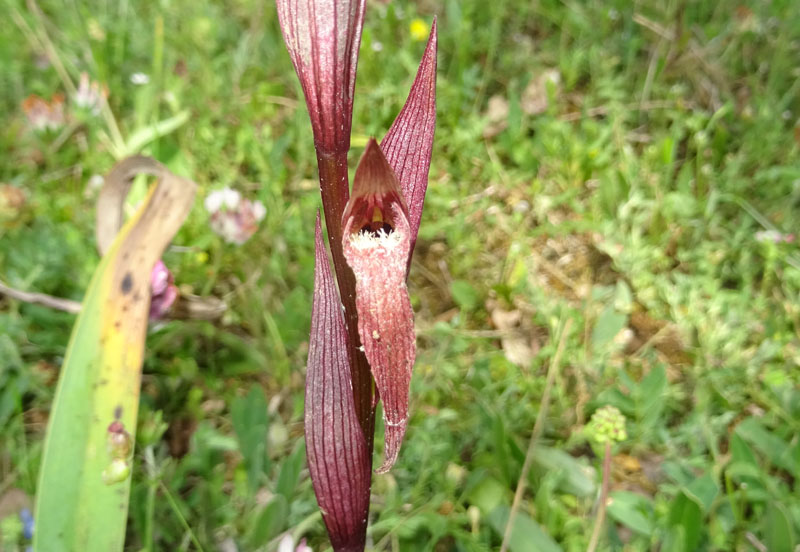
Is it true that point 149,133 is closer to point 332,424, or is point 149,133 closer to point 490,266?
point 490,266

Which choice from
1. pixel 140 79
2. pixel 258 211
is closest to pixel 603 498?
pixel 258 211

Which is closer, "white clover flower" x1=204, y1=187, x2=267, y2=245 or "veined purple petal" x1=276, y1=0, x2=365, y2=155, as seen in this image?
"veined purple petal" x1=276, y1=0, x2=365, y2=155

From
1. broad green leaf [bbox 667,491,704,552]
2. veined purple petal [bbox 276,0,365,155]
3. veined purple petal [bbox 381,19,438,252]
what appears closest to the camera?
veined purple petal [bbox 276,0,365,155]

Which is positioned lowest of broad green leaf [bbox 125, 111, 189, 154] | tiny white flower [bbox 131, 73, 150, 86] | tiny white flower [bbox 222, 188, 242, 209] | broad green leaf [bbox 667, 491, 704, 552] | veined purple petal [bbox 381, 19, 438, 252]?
broad green leaf [bbox 667, 491, 704, 552]

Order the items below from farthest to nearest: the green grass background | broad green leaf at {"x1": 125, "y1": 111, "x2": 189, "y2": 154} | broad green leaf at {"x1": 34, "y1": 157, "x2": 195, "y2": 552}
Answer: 1. broad green leaf at {"x1": 125, "y1": 111, "x2": 189, "y2": 154}
2. the green grass background
3. broad green leaf at {"x1": 34, "y1": 157, "x2": 195, "y2": 552}

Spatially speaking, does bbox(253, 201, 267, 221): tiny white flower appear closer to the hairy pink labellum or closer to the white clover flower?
the white clover flower

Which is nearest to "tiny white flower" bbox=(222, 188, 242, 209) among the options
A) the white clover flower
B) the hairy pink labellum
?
the white clover flower

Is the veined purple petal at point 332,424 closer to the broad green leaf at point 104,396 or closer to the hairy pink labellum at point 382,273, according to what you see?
the hairy pink labellum at point 382,273
